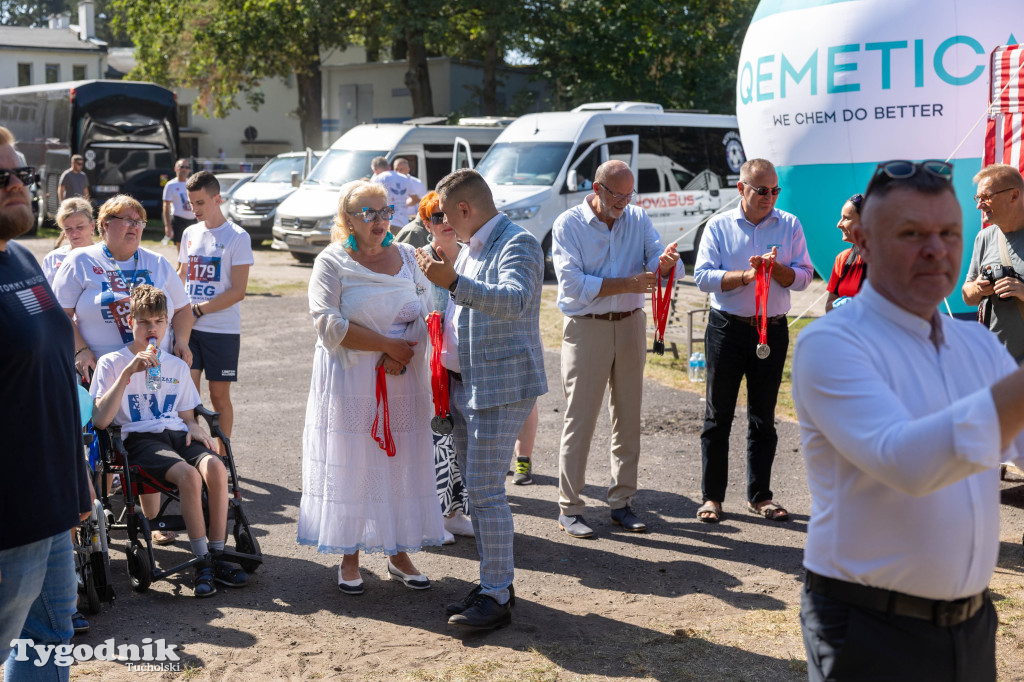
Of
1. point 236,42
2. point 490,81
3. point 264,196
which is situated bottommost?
point 264,196

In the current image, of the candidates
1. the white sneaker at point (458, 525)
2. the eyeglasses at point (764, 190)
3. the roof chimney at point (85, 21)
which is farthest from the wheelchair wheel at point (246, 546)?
the roof chimney at point (85, 21)

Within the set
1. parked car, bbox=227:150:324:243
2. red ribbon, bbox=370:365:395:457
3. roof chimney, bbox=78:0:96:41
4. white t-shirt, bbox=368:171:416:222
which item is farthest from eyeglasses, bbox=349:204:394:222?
roof chimney, bbox=78:0:96:41

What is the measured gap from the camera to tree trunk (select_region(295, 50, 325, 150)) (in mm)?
34250

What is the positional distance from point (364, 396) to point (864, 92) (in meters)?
5.42

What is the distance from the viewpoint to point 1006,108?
7.44 meters

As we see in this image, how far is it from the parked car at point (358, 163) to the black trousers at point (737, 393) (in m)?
13.7

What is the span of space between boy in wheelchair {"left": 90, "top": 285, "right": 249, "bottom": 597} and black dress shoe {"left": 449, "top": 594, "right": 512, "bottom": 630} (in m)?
1.28

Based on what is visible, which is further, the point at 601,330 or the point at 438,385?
the point at 601,330

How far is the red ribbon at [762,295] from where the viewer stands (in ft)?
19.3

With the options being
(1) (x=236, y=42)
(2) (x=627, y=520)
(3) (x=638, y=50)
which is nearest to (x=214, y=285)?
(2) (x=627, y=520)

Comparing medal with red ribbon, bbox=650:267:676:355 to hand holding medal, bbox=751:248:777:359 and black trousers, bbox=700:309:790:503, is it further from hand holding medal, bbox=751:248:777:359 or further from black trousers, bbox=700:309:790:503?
hand holding medal, bbox=751:248:777:359

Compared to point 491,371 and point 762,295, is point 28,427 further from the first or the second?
point 762,295

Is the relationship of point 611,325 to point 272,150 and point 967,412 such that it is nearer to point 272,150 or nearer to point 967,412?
point 967,412

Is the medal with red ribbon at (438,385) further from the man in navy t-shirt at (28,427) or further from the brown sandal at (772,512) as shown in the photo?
the brown sandal at (772,512)
